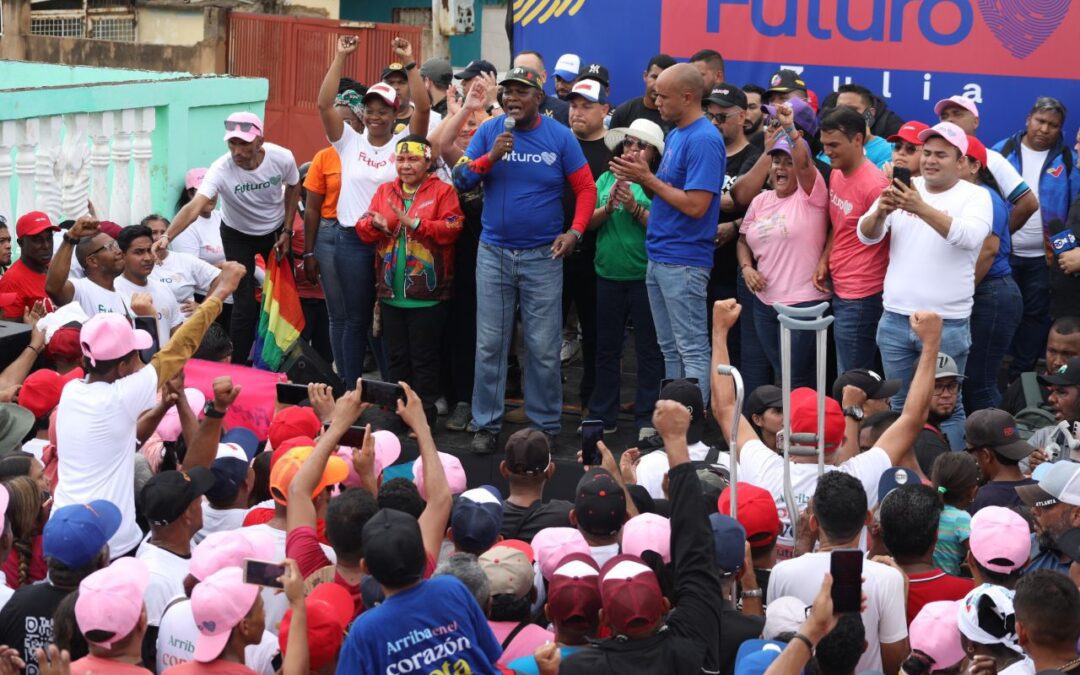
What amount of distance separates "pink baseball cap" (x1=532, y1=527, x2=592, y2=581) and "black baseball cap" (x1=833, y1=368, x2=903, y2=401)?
2062 mm

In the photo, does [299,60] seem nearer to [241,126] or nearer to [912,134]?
[241,126]

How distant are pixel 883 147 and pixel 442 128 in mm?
2677

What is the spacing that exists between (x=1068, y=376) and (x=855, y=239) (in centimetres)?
146

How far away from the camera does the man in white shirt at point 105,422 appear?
5.66 meters

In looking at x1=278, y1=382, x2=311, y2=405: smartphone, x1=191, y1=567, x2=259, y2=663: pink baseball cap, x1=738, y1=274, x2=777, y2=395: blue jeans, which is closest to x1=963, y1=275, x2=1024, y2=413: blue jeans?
x1=738, y1=274, x2=777, y2=395: blue jeans

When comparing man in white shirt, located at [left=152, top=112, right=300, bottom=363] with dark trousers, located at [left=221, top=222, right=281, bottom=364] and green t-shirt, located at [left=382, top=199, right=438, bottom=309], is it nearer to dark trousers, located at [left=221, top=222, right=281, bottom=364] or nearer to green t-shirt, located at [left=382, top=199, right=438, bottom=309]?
dark trousers, located at [left=221, top=222, right=281, bottom=364]

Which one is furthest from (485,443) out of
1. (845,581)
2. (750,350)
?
(845,581)

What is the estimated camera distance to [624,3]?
11.1 m

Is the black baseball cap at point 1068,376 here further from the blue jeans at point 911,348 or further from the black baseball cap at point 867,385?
the black baseball cap at point 867,385

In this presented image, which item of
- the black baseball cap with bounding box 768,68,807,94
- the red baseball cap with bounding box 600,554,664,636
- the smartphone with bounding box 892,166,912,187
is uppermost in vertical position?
the black baseball cap with bounding box 768,68,807,94

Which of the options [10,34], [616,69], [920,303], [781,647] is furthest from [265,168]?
[10,34]

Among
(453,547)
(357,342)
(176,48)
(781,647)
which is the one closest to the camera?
(781,647)

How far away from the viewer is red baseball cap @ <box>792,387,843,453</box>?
5.91m

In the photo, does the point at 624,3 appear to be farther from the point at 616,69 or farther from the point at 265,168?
the point at 265,168
